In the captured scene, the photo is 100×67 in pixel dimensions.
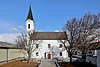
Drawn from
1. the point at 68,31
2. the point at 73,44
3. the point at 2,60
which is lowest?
the point at 2,60

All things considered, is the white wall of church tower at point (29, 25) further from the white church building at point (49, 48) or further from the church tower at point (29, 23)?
the white church building at point (49, 48)

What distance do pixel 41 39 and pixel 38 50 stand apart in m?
3.75

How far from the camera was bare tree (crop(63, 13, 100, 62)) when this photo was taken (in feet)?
120

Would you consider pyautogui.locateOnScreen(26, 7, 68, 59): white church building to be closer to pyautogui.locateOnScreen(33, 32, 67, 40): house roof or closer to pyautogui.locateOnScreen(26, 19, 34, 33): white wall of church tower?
pyautogui.locateOnScreen(33, 32, 67, 40): house roof

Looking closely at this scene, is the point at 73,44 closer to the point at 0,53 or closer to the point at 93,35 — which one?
the point at 93,35

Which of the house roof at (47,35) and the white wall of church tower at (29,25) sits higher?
the white wall of church tower at (29,25)

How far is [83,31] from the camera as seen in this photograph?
37.3m

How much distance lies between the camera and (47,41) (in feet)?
229

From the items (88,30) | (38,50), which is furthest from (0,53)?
(38,50)

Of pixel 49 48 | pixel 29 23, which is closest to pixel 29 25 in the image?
pixel 29 23

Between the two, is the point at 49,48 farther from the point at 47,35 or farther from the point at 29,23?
the point at 29,23

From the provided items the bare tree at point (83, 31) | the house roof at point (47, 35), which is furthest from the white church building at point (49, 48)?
the bare tree at point (83, 31)

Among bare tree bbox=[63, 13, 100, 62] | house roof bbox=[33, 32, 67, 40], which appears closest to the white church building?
house roof bbox=[33, 32, 67, 40]

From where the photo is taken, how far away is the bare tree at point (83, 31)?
120 ft
